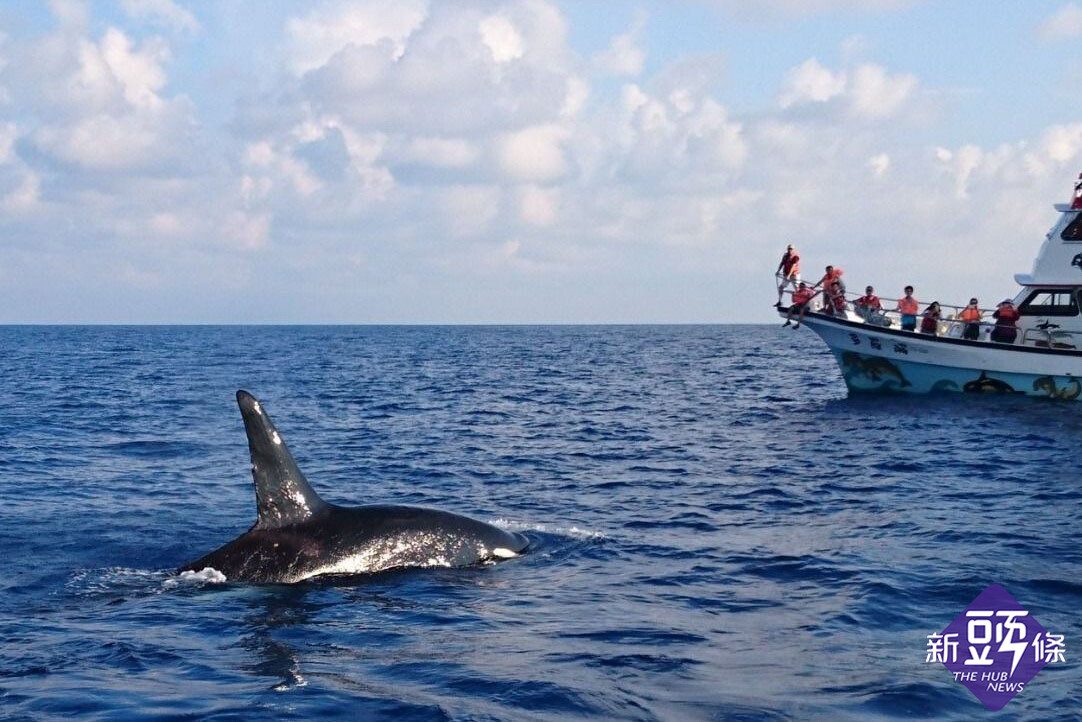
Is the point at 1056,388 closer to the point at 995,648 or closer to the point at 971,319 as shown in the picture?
the point at 971,319

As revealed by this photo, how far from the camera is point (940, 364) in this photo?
1315 inches

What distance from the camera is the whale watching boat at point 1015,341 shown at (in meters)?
31.7

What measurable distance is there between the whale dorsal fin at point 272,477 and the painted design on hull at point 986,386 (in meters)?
26.6

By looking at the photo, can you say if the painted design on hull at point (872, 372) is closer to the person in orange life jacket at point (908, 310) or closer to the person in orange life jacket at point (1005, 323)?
the person in orange life jacket at point (908, 310)

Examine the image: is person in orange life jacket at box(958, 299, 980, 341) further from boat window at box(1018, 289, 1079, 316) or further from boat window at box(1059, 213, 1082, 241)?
boat window at box(1059, 213, 1082, 241)

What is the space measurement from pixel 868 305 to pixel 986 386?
4.50 metres

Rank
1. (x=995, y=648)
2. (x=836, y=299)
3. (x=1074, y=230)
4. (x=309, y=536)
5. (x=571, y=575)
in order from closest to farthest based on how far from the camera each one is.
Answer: (x=995, y=648) → (x=309, y=536) → (x=571, y=575) → (x=1074, y=230) → (x=836, y=299)

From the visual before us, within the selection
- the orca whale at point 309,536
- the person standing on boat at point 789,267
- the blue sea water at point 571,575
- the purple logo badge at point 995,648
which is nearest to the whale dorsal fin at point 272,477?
the orca whale at point 309,536

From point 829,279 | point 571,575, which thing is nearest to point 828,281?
point 829,279

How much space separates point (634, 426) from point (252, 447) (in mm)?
19983

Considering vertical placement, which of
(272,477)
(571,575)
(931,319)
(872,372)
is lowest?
(571,575)

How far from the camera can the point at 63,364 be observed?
233 ft

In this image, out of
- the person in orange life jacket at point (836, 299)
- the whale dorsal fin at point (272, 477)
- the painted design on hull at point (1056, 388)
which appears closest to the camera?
the whale dorsal fin at point (272, 477)

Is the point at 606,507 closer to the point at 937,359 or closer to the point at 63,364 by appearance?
the point at 937,359
